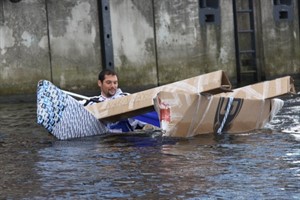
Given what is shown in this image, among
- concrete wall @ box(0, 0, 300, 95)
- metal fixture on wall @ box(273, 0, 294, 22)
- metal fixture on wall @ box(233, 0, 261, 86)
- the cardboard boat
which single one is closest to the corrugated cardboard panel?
the cardboard boat

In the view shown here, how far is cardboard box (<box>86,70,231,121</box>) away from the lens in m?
10.4

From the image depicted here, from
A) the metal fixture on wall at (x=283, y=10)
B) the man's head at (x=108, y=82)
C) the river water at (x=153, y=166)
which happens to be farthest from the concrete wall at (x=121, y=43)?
the man's head at (x=108, y=82)

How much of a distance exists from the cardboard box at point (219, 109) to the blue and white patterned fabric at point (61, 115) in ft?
3.47

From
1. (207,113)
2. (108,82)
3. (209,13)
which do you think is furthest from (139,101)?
(209,13)

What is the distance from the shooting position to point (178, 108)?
1045 cm

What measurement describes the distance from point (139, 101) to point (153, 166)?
2267mm

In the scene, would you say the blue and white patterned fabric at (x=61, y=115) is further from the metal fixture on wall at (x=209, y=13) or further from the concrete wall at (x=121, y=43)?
the metal fixture on wall at (x=209, y=13)

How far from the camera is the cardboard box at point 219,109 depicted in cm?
1044

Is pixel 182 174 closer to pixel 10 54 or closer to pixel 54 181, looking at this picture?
pixel 54 181

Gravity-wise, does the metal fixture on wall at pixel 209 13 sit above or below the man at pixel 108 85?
above

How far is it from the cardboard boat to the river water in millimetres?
195

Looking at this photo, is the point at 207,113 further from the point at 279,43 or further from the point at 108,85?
the point at 279,43

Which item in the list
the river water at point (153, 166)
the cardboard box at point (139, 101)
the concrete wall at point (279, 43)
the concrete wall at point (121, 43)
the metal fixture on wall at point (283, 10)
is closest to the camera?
the river water at point (153, 166)

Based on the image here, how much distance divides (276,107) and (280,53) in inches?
364
